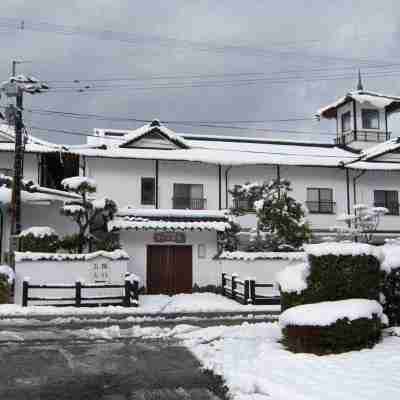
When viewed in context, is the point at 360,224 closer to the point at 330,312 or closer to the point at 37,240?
the point at 37,240

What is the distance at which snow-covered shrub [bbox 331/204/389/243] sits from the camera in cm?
2598

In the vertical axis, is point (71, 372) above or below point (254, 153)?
below

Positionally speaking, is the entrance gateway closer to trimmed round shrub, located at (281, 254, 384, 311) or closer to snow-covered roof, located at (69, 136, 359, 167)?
snow-covered roof, located at (69, 136, 359, 167)

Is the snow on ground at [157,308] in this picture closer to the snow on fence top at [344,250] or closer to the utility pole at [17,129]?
the utility pole at [17,129]

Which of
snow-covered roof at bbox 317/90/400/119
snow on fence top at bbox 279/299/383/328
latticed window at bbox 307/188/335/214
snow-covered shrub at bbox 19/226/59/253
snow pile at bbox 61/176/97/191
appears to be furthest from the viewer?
snow-covered roof at bbox 317/90/400/119

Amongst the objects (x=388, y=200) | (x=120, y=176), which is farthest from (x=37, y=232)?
(x=388, y=200)

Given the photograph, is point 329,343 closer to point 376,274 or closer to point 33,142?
point 376,274

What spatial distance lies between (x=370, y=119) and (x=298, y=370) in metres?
29.3

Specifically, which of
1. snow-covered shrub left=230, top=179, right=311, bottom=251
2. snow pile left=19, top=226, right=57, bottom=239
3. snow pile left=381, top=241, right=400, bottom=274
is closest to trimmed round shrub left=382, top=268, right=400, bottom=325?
snow pile left=381, top=241, right=400, bottom=274

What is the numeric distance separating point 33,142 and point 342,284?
66.2ft

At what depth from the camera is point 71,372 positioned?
845cm

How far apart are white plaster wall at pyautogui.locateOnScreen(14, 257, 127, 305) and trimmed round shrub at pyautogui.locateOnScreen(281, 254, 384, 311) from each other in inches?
437

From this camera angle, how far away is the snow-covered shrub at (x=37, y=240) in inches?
779

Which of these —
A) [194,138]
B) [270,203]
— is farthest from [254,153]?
[270,203]
